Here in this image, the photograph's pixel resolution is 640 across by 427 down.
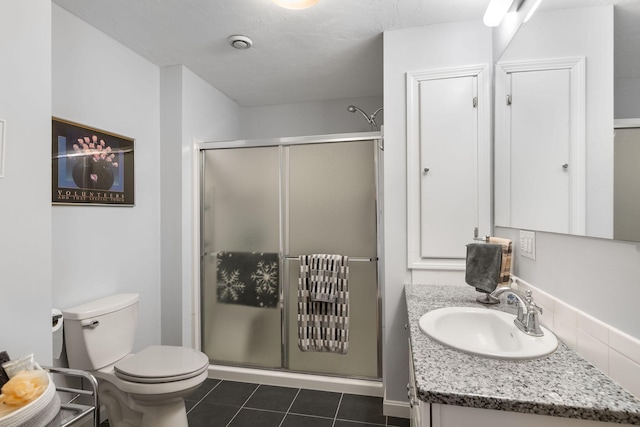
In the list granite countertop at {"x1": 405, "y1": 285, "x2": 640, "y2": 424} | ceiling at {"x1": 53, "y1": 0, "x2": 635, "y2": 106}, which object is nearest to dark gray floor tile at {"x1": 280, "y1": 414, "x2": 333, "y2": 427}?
granite countertop at {"x1": 405, "y1": 285, "x2": 640, "y2": 424}

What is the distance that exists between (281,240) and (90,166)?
4.27 feet

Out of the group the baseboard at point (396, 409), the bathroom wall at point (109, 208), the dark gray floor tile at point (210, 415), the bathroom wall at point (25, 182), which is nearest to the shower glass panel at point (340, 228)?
the baseboard at point (396, 409)

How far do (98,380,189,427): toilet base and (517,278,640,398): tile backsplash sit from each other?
68.0 inches

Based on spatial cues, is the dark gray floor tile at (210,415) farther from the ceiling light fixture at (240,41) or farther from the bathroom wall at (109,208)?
the ceiling light fixture at (240,41)

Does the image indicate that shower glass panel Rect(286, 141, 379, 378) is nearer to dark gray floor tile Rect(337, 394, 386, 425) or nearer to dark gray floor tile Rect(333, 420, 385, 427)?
dark gray floor tile Rect(337, 394, 386, 425)

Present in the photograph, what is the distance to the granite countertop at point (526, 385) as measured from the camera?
0.71 meters

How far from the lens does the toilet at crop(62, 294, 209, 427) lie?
1.56 meters

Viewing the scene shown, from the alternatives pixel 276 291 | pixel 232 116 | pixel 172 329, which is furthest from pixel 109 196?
pixel 232 116

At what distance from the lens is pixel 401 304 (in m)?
1.92

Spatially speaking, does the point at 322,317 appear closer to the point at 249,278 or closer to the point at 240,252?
the point at 249,278

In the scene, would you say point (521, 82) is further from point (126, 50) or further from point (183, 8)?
point (126, 50)

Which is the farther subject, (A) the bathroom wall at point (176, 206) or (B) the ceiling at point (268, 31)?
(A) the bathroom wall at point (176, 206)

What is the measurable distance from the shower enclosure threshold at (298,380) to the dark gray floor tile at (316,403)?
0.05 m

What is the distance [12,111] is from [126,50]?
1.22 meters
